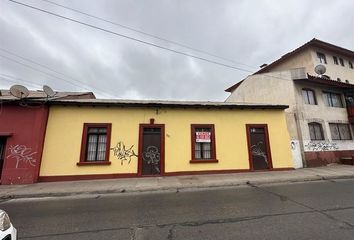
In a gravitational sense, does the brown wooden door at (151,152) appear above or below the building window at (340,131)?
below

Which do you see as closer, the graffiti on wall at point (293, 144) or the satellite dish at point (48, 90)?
the satellite dish at point (48, 90)

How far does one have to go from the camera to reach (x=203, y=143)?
41.2 feet

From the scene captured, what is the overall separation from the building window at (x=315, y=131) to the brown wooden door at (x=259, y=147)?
4829 mm

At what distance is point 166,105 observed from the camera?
12367 millimetres

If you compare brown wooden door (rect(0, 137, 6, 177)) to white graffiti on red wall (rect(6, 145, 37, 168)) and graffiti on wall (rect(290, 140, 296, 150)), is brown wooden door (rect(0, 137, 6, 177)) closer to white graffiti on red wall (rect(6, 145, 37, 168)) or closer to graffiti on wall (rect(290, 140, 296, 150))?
white graffiti on red wall (rect(6, 145, 37, 168))

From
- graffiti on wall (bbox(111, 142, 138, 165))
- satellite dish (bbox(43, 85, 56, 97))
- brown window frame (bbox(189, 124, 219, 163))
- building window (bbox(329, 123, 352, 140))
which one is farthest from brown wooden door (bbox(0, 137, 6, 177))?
building window (bbox(329, 123, 352, 140))

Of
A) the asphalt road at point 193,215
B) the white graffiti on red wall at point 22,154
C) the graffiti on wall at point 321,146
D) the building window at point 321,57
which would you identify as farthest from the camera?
the building window at point 321,57

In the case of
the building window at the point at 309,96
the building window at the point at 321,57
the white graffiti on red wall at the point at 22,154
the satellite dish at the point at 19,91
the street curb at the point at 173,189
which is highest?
the building window at the point at 321,57

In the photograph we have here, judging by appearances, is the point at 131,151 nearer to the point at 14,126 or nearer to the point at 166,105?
the point at 166,105

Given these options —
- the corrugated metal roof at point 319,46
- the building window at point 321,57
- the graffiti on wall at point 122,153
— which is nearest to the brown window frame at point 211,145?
the graffiti on wall at point 122,153

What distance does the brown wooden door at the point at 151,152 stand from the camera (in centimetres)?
1160

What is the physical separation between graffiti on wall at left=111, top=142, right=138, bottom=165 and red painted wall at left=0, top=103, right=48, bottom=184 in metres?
3.79

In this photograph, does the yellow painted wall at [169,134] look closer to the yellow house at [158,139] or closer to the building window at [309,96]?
the yellow house at [158,139]

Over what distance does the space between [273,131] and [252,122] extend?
1.57 m
